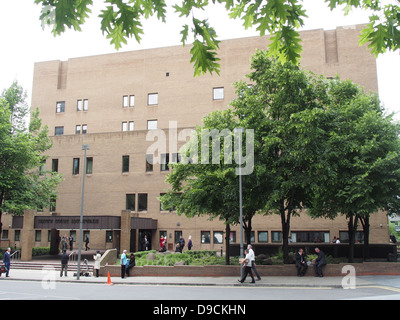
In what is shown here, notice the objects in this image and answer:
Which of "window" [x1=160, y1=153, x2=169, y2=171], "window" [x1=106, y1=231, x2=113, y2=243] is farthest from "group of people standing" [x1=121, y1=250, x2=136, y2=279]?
"window" [x1=106, y1=231, x2=113, y2=243]

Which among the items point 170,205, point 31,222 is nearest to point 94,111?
point 31,222

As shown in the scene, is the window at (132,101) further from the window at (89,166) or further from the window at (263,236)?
the window at (263,236)

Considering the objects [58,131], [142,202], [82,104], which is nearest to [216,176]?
[142,202]

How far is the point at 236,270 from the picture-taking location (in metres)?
23.9

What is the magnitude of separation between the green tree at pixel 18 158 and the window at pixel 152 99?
1462 centimetres

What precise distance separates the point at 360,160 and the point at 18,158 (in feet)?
94.5

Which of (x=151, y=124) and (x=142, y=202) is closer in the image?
(x=142, y=202)

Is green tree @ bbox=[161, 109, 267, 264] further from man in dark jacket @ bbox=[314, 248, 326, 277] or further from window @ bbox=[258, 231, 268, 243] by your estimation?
window @ bbox=[258, 231, 268, 243]

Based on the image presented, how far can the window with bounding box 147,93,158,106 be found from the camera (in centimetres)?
4997

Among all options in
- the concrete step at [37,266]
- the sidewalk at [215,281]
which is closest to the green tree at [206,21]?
the sidewalk at [215,281]

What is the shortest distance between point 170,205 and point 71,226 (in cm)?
1295

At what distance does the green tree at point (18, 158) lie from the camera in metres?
34.2

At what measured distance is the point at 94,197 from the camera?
148 ft

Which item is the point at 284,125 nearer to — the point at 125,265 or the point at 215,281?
the point at 215,281
